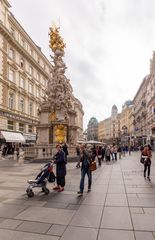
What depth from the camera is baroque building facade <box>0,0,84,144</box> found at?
34219mm

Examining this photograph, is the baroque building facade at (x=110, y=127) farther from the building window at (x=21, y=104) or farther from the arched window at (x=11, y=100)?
the arched window at (x=11, y=100)

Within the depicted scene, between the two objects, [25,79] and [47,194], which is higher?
[25,79]

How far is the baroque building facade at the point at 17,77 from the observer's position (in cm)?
3422

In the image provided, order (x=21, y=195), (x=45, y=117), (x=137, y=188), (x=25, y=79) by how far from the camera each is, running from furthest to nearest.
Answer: (x=25, y=79)
(x=45, y=117)
(x=137, y=188)
(x=21, y=195)

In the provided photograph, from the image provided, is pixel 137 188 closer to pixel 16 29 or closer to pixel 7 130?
pixel 7 130

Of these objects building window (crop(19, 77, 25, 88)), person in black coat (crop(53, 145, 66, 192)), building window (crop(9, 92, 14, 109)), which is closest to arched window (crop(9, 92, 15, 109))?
building window (crop(9, 92, 14, 109))

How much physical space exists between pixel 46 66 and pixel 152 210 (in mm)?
52298

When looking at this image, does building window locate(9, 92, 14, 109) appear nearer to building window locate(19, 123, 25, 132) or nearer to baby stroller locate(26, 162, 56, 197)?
building window locate(19, 123, 25, 132)

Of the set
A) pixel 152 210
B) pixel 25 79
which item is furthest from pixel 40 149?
pixel 25 79

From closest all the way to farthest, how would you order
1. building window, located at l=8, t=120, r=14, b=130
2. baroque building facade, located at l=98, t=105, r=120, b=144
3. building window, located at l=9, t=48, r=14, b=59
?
building window, located at l=8, t=120, r=14, b=130, building window, located at l=9, t=48, r=14, b=59, baroque building facade, located at l=98, t=105, r=120, b=144

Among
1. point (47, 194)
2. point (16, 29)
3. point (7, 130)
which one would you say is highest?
point (16, 29)

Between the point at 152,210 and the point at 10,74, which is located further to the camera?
the point at 10,74

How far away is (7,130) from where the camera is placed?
112 ft

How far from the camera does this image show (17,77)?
3909 centimetres
